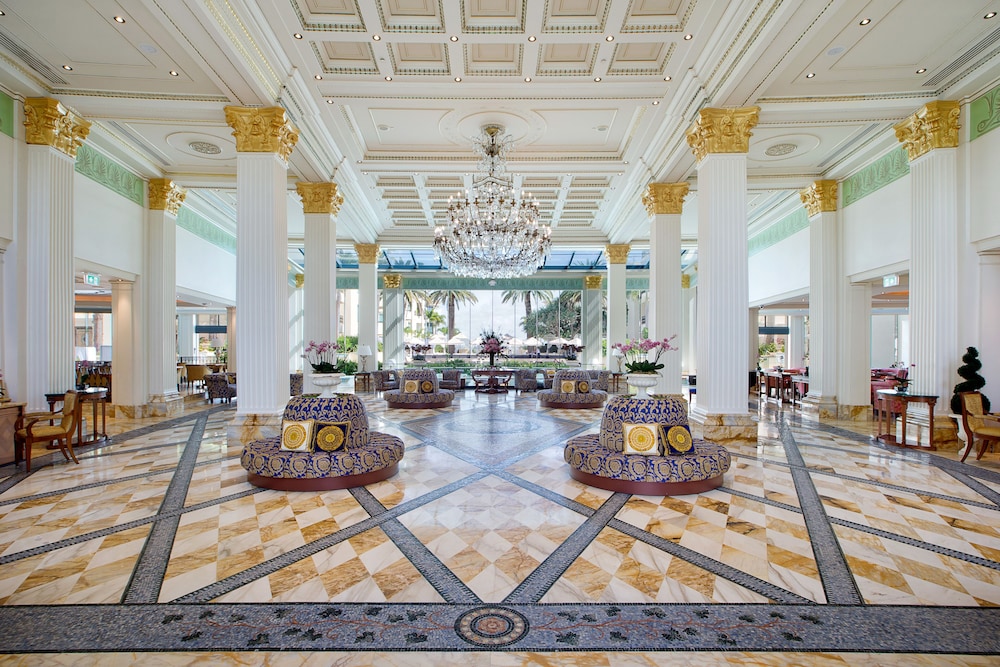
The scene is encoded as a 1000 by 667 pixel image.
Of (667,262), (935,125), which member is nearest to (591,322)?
(667,262)

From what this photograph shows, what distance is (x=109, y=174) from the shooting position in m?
8.88

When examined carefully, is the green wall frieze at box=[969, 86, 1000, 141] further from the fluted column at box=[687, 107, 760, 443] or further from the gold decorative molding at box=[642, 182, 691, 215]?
the gold decorative molding at box=[642, 182, 691, 215]

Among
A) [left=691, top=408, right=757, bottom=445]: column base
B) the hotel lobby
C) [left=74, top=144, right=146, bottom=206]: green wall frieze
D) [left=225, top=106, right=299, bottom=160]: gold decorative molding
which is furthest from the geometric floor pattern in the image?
[left=74, top=144, right=146, bottom=206]: green wall frieze

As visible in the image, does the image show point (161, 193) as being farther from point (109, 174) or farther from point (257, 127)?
point (257, 127)

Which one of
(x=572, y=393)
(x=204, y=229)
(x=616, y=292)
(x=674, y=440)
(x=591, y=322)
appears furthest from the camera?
(x=591, y=322)

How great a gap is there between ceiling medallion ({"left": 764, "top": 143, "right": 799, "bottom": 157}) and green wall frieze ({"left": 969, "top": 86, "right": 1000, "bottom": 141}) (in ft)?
7.83

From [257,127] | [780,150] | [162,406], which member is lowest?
[162,406]

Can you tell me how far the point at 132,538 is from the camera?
3.66m

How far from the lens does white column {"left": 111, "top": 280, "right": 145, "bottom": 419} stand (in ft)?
31.5

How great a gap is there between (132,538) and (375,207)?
428 inches

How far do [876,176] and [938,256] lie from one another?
2681 millimetres

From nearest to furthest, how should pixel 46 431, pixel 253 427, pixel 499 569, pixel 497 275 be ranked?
pixel 499 569 → pixel 46 431 → pixel 253 427 → pixel 497 275

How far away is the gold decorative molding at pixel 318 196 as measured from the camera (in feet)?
32.4

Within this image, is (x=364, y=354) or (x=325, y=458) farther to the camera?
(x=364, y=354)
